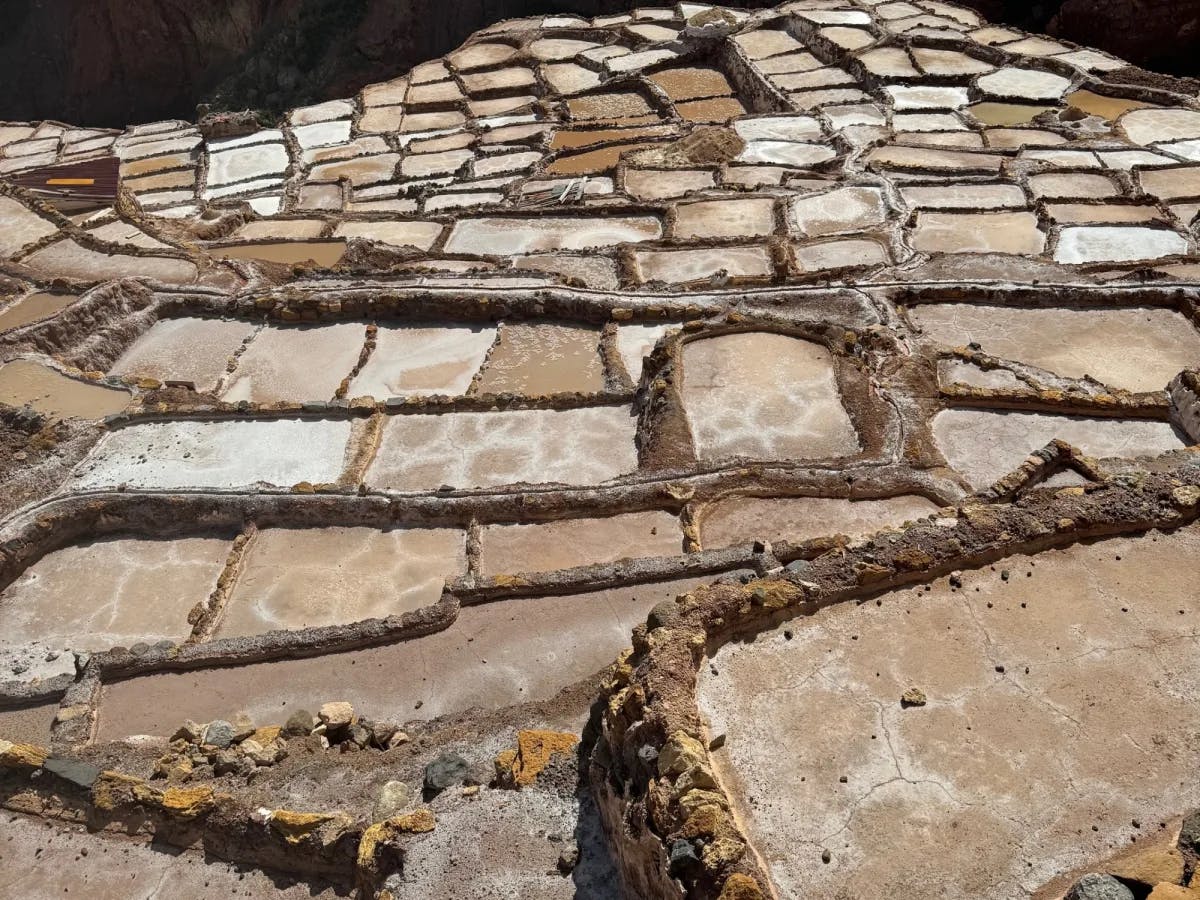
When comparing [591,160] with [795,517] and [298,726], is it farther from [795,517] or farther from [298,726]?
[298,726]

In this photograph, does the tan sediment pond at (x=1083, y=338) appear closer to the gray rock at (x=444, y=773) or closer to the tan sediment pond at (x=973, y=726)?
the tan sediment pond at (x=973, y=726)

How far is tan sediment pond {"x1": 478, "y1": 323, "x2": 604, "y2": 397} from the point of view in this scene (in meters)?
12.0

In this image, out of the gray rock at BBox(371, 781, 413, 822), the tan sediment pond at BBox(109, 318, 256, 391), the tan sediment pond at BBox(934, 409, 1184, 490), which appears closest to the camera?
the gray rock at BBox(371, 781, 413, 822)

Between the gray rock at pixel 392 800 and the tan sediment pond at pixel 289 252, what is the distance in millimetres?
11466

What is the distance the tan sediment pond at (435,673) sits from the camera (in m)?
7.48

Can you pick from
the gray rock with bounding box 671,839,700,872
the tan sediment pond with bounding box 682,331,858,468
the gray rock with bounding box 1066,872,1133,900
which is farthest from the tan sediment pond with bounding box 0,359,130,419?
the gray rock with bounding box 1066,872,1133,900

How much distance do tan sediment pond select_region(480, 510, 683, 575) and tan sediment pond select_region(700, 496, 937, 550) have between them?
1.32 feet

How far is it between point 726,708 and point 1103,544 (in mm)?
3038

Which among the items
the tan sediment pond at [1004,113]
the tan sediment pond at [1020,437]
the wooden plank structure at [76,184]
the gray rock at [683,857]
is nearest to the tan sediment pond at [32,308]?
the wooden plank structure at [76,184]

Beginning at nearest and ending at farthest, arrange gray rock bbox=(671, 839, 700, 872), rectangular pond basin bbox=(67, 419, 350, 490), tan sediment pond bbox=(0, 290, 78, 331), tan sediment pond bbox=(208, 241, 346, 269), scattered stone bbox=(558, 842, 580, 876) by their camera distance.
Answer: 1. gray rock bbox=(671, 839, 700, 872)
2. scattered stone bbox=(558, 842, 580, 876)
3. rectangular pond basin bbox=(67, 419, 350, 490)
4. tan sediment pond bbox=(0, 290, 78, 331)
5. tan sediment pond bbox=(208, 241, 346, 269)

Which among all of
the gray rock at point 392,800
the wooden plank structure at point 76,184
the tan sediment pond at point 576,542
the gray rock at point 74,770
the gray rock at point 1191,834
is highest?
the gray rock at point 1191,834

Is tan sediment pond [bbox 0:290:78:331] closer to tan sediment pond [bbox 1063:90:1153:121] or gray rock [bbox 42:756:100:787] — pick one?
gray rock [bbox 42:756:100:787]

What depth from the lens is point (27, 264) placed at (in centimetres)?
1566

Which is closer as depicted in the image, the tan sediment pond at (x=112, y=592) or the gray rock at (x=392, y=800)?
the gray rock at (x=392, y=800)
